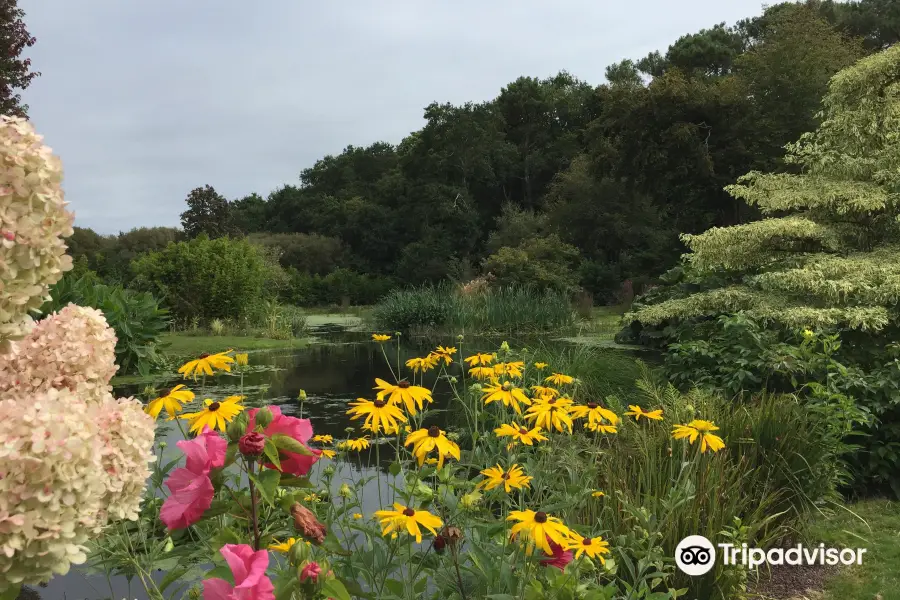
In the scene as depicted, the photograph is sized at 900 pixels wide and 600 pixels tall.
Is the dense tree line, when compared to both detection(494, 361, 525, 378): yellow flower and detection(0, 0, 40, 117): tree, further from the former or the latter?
detection(494, 361, 525, 378): yellow flower

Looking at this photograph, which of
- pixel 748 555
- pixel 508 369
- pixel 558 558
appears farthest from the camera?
pixel 748 555

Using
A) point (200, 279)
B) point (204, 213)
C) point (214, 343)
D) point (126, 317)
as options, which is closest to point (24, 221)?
point (126, 317)

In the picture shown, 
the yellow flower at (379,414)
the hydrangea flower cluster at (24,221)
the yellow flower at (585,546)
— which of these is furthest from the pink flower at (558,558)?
the hydrangea flower cluster at (24,221)

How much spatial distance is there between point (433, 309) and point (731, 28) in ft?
71.7

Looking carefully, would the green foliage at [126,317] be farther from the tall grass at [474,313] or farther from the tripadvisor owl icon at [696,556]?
the tripadvisor owl icon at [696,556]

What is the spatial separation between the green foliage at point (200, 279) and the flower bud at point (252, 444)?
1154 cm

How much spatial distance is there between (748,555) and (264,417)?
2.23m

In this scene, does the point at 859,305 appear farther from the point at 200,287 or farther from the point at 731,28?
the point at 731,28

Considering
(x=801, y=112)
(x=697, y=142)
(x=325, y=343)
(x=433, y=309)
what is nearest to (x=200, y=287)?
(x=325, y=343)

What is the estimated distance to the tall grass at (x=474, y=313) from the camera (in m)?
11.7

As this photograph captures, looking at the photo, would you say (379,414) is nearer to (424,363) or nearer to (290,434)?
(290,434)

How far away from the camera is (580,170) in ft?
70.1

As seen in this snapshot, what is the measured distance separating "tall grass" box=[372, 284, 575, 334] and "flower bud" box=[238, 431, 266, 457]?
400 inches

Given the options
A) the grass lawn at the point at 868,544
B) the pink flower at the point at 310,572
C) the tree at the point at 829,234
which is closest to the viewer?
the pink flower at the point at 310,572
